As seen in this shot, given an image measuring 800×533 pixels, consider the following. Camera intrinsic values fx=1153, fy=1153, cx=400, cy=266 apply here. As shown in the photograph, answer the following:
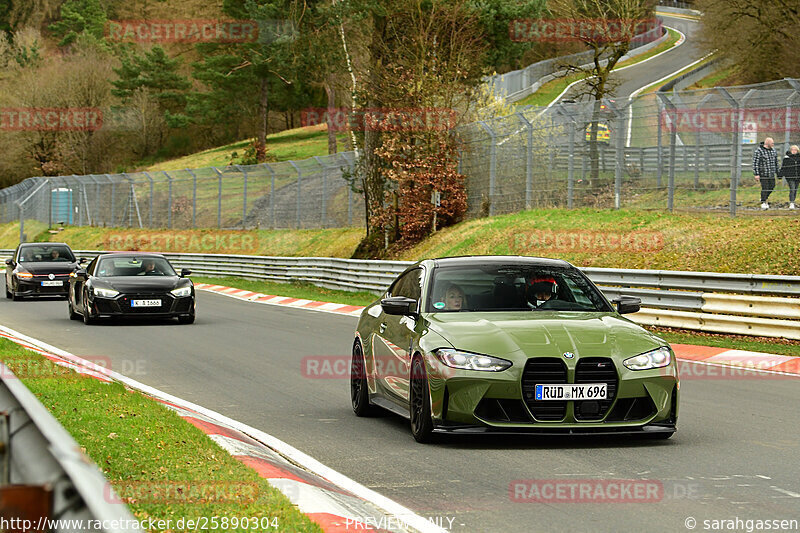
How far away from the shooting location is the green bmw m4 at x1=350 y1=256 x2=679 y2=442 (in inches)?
320

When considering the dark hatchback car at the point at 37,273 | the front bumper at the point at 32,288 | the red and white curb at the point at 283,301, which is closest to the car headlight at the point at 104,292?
the red and white curb at the point at 283,301

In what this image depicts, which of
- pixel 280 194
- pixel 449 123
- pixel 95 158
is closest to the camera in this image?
pixel 449 123

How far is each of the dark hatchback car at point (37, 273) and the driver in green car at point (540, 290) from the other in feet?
68.4

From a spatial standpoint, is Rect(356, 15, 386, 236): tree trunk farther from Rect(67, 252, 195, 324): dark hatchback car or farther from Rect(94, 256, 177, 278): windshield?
Rect(67, 252, 195, 324): dark hatchback car

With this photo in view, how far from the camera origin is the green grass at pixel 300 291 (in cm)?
2902

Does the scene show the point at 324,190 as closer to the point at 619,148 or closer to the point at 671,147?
the point at 619,148

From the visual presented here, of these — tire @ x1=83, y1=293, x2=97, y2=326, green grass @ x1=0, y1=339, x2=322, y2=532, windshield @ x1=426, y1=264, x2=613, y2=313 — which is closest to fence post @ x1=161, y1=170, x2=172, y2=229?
tire @ x1=83, y1=293, x2=97, y2=326

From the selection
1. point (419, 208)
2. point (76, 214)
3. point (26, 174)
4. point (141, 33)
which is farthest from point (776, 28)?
point (141, 33)

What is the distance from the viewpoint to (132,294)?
67.8 ft

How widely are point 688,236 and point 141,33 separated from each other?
9116cm

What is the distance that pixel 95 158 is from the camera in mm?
91500

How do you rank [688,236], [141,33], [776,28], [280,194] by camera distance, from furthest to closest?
[141,33] < [776,28] < [280,194] < [688,236]

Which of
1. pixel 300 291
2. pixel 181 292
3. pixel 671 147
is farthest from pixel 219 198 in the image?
pixel 181 292

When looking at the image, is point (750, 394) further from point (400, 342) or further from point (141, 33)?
point (141, 33)
